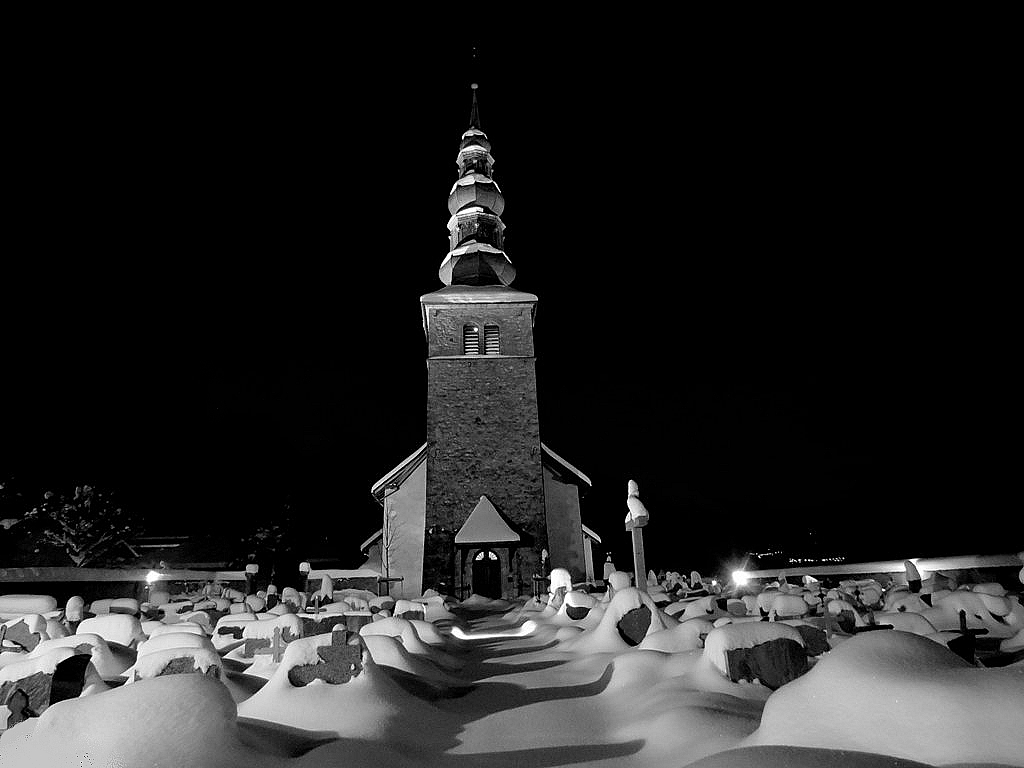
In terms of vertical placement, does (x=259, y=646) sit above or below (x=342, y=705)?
above

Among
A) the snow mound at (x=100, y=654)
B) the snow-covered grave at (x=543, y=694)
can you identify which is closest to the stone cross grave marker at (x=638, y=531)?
the snow-covered grave at (x=543, y=694)

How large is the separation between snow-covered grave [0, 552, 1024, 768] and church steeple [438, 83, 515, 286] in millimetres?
20417

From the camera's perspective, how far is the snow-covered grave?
3703 mm

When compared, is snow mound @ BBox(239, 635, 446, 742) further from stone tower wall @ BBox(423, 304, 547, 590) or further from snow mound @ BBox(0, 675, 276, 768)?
stone tower wall @ BBox(423, 304, 547, 590)

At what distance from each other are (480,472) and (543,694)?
19.3m

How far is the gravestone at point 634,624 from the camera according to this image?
10.5m

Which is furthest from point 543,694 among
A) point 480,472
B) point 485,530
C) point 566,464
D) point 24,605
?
point 566,464

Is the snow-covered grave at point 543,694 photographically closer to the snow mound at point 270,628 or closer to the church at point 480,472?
the snow mound at point 270,628

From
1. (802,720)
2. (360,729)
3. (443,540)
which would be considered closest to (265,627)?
(360,729)

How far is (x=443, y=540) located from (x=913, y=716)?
23.0 metres

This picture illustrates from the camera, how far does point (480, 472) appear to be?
1062 inches

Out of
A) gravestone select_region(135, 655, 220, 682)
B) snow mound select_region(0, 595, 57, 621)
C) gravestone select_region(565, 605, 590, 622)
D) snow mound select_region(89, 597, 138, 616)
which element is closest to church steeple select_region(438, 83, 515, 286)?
gravestone select_region(565, 605, 590, 622)

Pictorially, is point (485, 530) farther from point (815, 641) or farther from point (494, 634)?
point (815, 641)

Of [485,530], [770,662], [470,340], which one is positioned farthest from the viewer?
[470,340]
